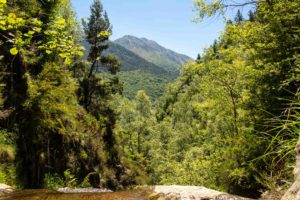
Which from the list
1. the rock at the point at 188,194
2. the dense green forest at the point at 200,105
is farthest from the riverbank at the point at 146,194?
the dense green forest at the point at 200,105

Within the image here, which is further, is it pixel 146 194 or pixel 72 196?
pixel 72 196

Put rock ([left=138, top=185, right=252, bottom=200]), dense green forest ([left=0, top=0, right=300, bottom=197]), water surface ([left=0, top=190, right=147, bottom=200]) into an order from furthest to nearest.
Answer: dense green forest ([left=0, top=0, right=300, bottom=197]) < water surface ([left=0, top=190, right=147, bottom=200]) < rock ([left=138, top=185, right=252, bottom=200])

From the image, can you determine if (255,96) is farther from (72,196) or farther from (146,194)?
(72,196)

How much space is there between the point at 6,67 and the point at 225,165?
10.6m

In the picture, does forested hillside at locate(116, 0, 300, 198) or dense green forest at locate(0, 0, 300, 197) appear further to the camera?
dense green forest at locate(0, 0, 300, 197)

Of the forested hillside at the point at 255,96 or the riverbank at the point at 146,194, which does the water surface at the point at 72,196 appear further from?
the forested hillside at the point at 255,96

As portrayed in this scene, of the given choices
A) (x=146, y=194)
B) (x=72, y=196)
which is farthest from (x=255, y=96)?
(x=72, y=196)

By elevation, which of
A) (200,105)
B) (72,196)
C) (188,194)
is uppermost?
(200,105)

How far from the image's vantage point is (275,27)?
1181 cm

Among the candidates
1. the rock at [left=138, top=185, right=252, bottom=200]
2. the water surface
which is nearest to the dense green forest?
the rock at [left=138, top=185, right=252, bottom=200]

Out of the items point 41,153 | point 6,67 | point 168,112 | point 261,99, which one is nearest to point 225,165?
point 261,99

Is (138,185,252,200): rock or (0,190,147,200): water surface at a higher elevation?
(138,185,252,200): rock

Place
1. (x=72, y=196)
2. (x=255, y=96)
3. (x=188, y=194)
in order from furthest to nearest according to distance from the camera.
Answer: (x=255, y=96) < (x=72, y=196) < (x=188, y=194)

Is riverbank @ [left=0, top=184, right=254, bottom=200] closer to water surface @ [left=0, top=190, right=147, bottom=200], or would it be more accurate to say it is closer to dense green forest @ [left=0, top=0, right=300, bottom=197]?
water surface @ [left=0, top=190, right=147, bottom=200]
